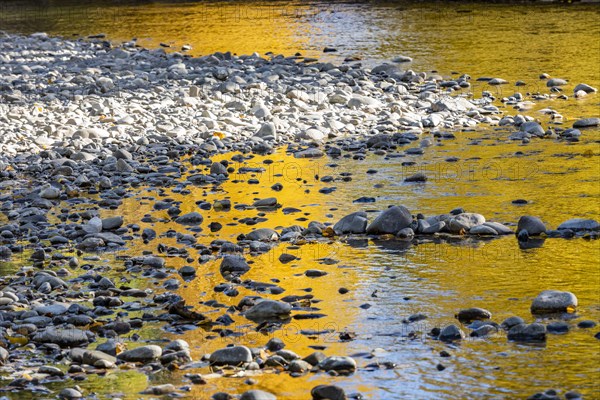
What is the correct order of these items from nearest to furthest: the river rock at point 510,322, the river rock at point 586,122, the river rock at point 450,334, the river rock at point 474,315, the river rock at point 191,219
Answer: the river rock at point 450,334
the river rock at point 510,322
the river rock at point 474,315
the river rock at point 191,219
the river rock at point 586,122

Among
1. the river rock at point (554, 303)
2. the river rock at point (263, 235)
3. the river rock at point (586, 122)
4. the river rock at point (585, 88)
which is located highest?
the river rock at point (585, 88)

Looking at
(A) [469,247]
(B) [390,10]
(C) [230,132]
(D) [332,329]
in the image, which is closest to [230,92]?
(C) [230,132]

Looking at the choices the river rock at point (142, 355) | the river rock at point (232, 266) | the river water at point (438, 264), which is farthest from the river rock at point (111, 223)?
the river rock at point (142, 355)

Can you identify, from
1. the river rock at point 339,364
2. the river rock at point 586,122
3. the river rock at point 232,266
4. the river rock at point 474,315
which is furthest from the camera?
the river rock at point 586,122

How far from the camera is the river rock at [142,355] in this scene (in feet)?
18.9

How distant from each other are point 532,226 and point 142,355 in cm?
350

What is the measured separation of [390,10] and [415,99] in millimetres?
14311

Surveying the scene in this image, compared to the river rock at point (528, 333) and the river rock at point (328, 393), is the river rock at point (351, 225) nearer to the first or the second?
the river rock at point (528, 333)

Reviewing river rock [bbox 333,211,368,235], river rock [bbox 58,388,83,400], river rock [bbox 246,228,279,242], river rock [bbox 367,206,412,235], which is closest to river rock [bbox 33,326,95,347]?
river rock [bbox 58,388,83,400]

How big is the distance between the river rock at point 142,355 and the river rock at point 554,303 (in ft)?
7.69

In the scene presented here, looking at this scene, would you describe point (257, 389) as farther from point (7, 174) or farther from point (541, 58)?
point (541, 58)

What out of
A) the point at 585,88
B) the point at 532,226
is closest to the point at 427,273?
the point at 532,226

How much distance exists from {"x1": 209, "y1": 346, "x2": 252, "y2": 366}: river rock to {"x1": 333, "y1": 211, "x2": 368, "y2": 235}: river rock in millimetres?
2682

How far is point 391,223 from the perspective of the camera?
816cm
